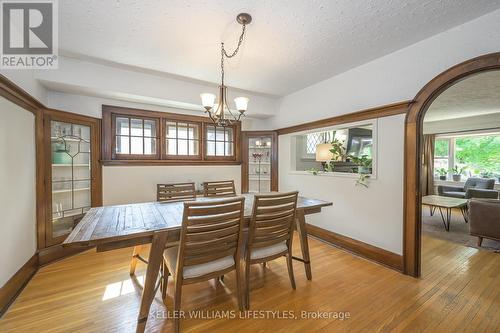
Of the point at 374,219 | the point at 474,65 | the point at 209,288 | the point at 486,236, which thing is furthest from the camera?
the point at 486,236

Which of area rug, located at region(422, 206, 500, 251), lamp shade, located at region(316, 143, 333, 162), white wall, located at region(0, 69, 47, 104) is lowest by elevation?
area rug, located at region(422, 206, 500, 251)

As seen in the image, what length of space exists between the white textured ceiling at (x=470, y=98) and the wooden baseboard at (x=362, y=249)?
2320mm

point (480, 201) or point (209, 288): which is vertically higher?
point (480, 201)

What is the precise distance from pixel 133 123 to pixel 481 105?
22.5 feet

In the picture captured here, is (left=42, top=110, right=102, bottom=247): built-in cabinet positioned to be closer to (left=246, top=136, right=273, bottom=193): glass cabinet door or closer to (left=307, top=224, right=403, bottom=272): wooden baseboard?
(left=246, top=136, right=273, bottom=193): glass cabinet door

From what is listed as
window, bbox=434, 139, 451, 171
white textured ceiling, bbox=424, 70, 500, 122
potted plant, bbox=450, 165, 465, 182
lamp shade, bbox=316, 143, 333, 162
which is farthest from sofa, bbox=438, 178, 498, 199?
lamp shade, bbox=316, 143, 333, 162

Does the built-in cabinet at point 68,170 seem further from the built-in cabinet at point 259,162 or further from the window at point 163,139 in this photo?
the built-in cabinet at point 259,162

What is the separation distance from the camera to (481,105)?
4.40 m

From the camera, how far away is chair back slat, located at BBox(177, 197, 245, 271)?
150 cm

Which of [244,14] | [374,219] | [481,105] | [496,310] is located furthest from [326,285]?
[481,105]

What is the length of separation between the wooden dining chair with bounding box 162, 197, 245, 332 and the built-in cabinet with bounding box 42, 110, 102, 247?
200 cm

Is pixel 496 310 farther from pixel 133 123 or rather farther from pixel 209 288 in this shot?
pixel 133 123

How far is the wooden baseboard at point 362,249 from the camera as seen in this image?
246 centimetres

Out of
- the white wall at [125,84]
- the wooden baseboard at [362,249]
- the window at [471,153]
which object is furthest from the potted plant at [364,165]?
the window at [471,153]
